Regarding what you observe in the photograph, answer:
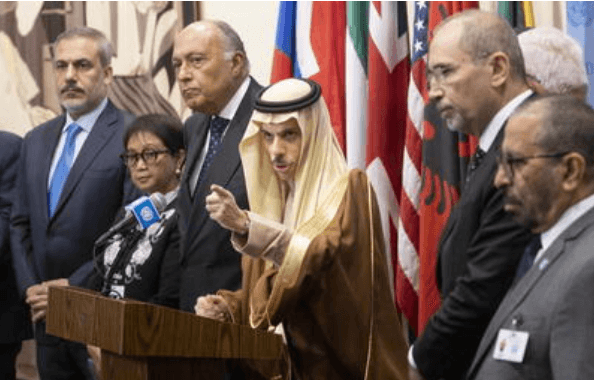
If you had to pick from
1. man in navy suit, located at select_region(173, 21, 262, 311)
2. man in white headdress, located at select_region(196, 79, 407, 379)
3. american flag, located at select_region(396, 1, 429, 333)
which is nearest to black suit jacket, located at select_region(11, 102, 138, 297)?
man in navy suit, located at select_region(173, 21, 262, 311)

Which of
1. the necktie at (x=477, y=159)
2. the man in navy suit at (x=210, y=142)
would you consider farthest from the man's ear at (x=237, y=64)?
the necktie at (x=477, y=159)

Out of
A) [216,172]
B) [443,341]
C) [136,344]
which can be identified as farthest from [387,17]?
[136,344]

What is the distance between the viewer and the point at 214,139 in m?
5.07

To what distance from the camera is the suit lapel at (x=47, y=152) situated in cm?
588

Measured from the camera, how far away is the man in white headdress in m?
3.99

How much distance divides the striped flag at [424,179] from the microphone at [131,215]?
3.93ft

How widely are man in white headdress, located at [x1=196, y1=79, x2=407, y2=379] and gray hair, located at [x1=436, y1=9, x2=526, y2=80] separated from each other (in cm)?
63

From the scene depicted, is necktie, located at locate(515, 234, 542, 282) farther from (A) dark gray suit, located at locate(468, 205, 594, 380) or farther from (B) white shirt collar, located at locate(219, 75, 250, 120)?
(B) white shirt collar, located at locate(219, 75, 250, 120)

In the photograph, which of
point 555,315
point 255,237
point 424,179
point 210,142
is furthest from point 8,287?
point 555,315

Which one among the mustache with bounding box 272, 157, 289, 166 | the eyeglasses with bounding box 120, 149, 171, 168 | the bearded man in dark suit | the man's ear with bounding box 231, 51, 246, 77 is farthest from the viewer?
the eyeglasses with bounding box 120, 149, 171, 168

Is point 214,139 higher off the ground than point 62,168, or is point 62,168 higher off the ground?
point 214,139

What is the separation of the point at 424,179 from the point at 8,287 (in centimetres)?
216

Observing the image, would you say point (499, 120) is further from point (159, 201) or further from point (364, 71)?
point (364, 71)

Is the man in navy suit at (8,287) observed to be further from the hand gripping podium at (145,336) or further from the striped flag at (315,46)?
the hand gripping podium at (145,336)
